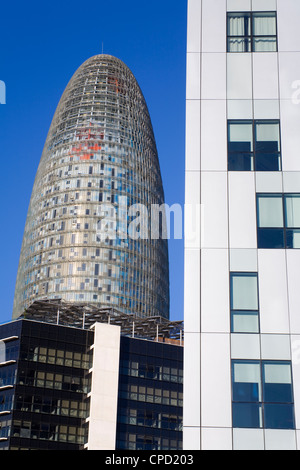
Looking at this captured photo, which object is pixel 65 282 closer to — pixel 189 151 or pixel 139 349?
pixel 139 349

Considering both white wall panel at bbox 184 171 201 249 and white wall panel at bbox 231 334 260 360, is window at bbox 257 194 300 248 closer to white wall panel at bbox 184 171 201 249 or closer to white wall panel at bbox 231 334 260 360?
white wall panel at bbox 184 171 201 249

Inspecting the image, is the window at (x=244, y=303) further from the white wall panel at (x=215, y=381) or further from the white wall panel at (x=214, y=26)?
the white wall panel at (x=214, y=26)

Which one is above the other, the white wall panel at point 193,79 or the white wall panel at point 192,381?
the white wall panel at point 193,79

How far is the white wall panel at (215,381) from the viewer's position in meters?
30.6

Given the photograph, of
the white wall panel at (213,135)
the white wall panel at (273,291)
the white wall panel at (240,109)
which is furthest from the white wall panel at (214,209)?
the white wall panel at (240,109)

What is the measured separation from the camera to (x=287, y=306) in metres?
32.1

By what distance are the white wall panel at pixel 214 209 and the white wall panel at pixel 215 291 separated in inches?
20.6

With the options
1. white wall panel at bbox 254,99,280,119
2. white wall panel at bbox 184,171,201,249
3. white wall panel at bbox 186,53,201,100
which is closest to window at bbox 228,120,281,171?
white wall panel at bbox 254,99,280,119

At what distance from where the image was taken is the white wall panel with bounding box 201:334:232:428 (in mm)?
30578

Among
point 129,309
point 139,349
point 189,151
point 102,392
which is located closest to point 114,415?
point 102,392

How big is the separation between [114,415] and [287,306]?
109m

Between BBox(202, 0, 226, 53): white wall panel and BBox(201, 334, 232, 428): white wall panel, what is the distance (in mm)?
14374

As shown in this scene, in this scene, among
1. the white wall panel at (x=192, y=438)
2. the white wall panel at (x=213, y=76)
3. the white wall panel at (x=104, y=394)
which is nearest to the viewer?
the white wall panel at (x=192, y=438)

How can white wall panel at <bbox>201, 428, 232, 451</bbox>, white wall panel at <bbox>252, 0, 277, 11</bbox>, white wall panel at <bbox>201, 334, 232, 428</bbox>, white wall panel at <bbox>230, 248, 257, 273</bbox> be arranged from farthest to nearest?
white wall panel at <bbox>252, 0, 277, 11</bbox> → white wall panel at <bbox>230, 248, 257, 273</bbox> → white wall panel at <bbox>201, 334, 232, 428</bbox> → white wall panel at <bbox>201, 428, 232, 451</bbox>
